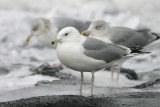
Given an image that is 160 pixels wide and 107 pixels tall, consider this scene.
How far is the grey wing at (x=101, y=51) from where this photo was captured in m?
4.98

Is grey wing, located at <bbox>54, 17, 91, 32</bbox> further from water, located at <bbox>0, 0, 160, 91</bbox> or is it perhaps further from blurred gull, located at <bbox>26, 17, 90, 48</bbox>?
water, located at <bbox>0, 0, 160, 91</bbox>

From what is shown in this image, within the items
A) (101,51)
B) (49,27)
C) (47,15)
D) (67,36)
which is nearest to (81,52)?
(67,36)

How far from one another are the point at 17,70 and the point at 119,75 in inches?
91.7

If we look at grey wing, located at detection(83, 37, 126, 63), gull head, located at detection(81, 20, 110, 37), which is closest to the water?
gull head, located at detection(81, 20, 110, 37)

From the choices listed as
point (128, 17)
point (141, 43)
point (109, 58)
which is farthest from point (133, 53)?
point (128, 17)

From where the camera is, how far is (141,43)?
7469 millimetres

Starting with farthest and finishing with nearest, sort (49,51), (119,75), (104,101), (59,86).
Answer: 1. (49,51)
2. (119,75)
3. (59,86)
4. (104,101)

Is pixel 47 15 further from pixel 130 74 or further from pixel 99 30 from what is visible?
pixel 130 74

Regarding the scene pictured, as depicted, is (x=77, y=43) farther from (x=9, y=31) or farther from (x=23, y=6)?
(x=23, y=6)

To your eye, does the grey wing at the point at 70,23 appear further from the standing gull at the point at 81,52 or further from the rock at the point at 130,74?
the standing gull at the point at 81,52

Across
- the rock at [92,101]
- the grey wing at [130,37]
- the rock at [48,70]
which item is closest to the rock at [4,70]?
the rock at [48,70]

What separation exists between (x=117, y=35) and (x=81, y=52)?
96.9 inches

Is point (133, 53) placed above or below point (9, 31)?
below

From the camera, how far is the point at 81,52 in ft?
15.8
